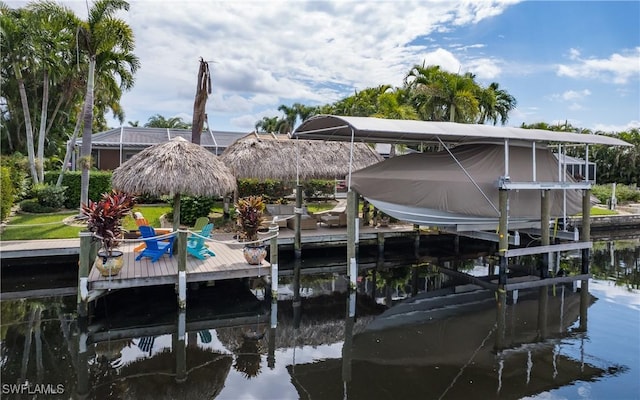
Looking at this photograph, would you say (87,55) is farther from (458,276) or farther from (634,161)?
(634,161)

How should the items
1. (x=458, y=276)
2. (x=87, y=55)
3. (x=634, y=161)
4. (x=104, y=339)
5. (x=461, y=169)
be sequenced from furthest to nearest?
(x=634, y=161), (x=87, y=55), (x=458, y=276), (x=461, y=169), (x=104, y=339)

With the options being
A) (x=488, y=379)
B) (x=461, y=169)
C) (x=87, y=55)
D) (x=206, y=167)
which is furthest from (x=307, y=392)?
(x=87, y=55)

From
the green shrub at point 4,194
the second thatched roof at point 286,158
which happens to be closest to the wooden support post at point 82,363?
the green shrub at point 4,194

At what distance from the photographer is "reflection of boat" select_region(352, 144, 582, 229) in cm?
1112

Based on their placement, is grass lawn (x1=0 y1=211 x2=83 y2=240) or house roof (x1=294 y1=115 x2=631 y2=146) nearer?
house roof (x1=294 y1=115 x2=631 y2=146)

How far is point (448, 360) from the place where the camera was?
725 centimetres

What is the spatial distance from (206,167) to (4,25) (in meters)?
13.1

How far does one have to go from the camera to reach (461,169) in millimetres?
11359

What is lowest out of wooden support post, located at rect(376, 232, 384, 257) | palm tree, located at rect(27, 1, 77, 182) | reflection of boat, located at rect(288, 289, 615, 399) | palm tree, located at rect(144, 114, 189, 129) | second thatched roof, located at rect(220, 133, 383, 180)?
reflection of boat, located at rect(288, 289, 615, 399)

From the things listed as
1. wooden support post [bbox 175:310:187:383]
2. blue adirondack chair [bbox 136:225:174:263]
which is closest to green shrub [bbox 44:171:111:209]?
blue adirondack chair [bbox 136:225:174:263]

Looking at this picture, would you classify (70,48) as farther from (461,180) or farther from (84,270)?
(461,180)

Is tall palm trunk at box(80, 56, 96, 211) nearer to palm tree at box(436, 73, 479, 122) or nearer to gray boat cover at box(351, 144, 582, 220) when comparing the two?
gray boat cover at box(351, 144, 582, 220)

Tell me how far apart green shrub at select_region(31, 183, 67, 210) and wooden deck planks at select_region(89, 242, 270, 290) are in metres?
9.02

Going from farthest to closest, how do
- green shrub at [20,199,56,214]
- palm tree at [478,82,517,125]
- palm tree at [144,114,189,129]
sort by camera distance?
palm tree at [144,114,189,129], palm tree at [478,82,517,125], green shrub at [20,199,56,214]
